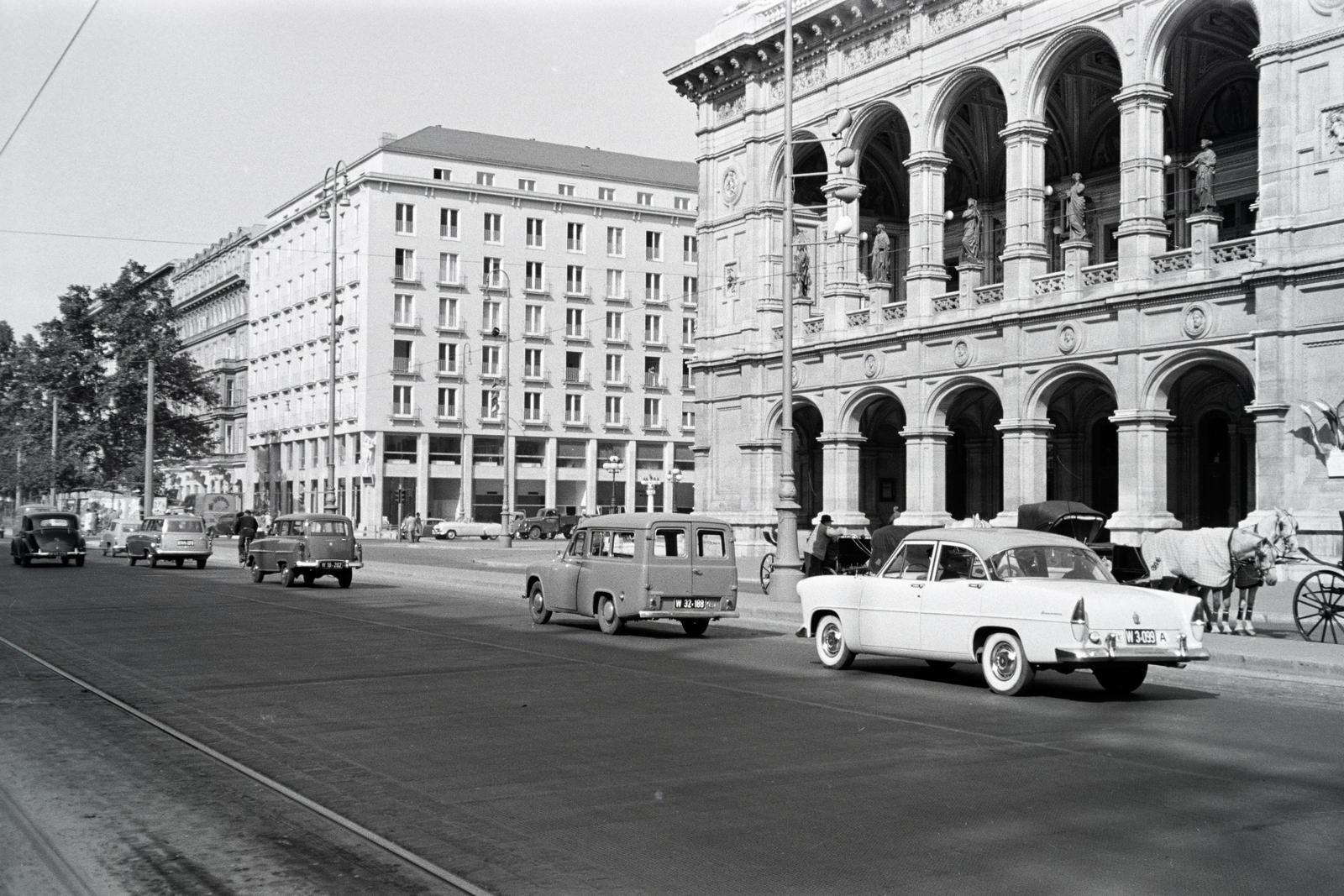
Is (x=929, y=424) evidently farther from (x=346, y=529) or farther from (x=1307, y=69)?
(x=346, y=529)

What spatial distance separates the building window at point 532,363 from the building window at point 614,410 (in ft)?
17.5

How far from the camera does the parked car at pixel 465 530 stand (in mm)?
75562

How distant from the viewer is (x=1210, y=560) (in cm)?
1770

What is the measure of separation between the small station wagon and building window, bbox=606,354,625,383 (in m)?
69.3

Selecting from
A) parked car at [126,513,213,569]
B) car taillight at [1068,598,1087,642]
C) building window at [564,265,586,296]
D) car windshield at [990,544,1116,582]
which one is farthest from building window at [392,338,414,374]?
car taillight at [1068,598,1087,642]

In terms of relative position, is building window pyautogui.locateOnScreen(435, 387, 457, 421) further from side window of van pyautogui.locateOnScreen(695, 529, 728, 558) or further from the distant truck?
side window of van pyautogui.locateOnScreen(695, 529, 728, 558)

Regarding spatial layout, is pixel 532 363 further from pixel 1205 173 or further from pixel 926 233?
Answer: pixel 1205 173

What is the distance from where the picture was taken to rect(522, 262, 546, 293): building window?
8662 cm

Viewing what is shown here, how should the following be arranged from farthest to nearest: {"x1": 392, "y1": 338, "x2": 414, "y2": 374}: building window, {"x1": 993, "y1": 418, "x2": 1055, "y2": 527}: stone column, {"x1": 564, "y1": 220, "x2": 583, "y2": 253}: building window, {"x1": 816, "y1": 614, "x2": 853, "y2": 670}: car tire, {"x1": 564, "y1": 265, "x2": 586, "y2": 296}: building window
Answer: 1. {"x1": 564, "y1": 220, "x2": 583, "y2": 253}: building window
2. {"x1": 564, "y1": 265, "x2": 586, "y2": 296}: building window
3. {"x1": 392, "y1": 338, "x2": 414, "y2": 374}: building window
4. {"x1": 993, "y1": 418, "x2": 1055, "y2": 527}: stone column
5. {"x1": 816, "y1": 614, "x2": 853, "y2": 670}: car tire

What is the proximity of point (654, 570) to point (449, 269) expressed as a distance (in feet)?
222

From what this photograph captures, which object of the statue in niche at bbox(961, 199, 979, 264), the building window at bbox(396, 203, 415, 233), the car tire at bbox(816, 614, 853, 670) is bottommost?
the car tire at bbox(816, 614, 853, 670)

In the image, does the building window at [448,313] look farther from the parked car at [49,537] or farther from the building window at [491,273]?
the parked car at [49,537]

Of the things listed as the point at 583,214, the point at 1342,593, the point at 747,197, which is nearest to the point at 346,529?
the point at 747,197

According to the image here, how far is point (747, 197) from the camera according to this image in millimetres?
44562
